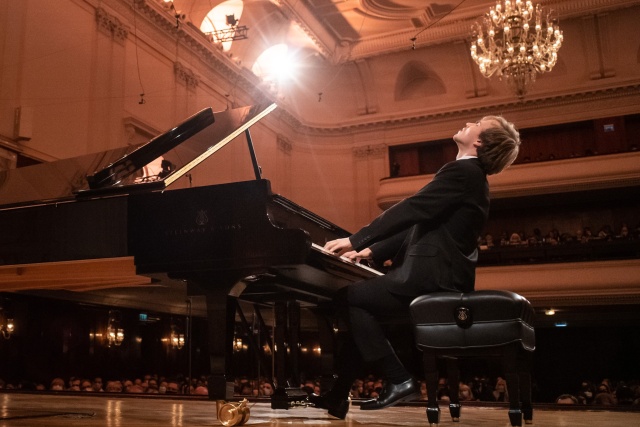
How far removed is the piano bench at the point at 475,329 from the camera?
2498mm

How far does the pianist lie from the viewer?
2.64 meters

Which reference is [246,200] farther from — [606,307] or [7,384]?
[606,307]

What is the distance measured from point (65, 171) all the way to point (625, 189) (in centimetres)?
1377

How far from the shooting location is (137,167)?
10.6 feet

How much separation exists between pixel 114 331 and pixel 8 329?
2.23 m

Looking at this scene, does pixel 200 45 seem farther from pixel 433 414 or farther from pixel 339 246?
pixel 433 414

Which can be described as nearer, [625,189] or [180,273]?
[180,273]

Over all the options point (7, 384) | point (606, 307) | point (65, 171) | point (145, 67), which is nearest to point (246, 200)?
point (65, 171)

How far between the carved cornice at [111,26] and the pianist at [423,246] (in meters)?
8.80

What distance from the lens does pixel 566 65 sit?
15.3 m

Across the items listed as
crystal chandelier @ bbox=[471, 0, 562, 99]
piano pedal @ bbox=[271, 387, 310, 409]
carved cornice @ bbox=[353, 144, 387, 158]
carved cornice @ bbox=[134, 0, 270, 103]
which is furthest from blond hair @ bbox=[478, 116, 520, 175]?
carved cornice @ bbox=[353, 144, 387, 158]

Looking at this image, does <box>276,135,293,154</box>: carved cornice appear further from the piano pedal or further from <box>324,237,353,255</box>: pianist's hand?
<box>324,237,353,255</box>: pianist's hand

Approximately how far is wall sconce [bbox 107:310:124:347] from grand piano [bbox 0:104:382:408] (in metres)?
8.59

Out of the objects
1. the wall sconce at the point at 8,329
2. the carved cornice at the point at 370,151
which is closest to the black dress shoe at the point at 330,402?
the wall sconce at the point at 8,329
